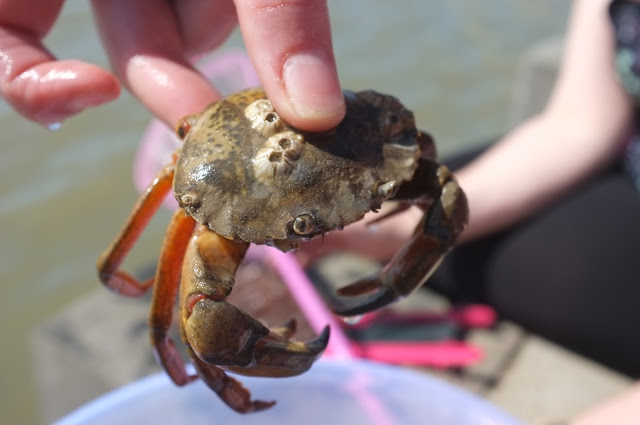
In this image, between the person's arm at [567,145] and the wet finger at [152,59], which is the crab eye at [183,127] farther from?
the person's arm at [567,145]

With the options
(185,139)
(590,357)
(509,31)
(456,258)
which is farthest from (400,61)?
(185,139)

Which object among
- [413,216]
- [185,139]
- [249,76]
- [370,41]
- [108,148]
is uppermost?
[185,139]

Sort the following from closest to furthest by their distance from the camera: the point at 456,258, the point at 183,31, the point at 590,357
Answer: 1. the point at 183,31
2. the point at 590,357
3. the point at 456,258

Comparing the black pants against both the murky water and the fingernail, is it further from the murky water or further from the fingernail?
the murky water

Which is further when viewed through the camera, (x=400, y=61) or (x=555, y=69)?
(x=400, y=61)

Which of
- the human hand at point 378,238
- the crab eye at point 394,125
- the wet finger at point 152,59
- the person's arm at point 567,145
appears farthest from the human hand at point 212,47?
the person's arm at point 567,145

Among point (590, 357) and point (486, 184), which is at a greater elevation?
point (486, 184)

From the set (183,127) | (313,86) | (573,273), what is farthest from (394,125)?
(573,273)

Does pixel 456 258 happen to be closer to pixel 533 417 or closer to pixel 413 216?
pixel 413 216

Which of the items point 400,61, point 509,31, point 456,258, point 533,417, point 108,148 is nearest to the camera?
point 533,417

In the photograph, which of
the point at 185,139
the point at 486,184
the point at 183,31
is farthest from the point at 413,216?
the point at 185,139
